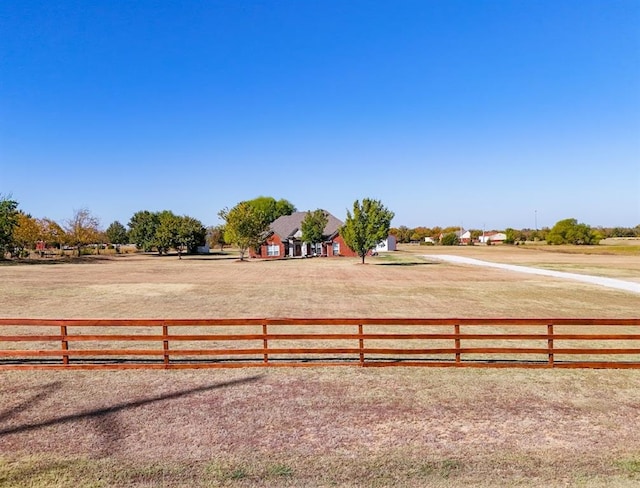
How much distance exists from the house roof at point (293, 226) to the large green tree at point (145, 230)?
30.1m

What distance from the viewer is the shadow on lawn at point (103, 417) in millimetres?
7387

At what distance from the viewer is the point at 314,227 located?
239 ft

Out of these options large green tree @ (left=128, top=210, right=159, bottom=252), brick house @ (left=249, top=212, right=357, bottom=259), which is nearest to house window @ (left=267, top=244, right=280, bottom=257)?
brick house @ (left=249, top=212, right=357, bottom=259)

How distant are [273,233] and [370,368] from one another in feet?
218

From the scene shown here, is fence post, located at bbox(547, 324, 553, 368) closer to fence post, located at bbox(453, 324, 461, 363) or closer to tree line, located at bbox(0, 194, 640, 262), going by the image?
fence post, located at bbox(453, 324, 461, 363)

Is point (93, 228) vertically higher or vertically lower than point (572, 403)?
higher

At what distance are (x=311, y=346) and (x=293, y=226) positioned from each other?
218 feet

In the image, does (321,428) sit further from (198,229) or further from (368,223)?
(198,229)

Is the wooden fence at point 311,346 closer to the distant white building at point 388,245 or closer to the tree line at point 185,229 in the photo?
the tree line at point 185,229

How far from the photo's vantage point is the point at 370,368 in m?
11.3

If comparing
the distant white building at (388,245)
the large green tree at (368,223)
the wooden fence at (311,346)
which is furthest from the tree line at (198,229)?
the wooden fence at (311,346)

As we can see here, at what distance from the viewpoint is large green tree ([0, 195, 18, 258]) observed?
200 ft

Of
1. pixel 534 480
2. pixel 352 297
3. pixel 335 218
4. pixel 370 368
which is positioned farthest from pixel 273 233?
pixel 534 480

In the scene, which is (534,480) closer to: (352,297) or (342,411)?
(342,411)
